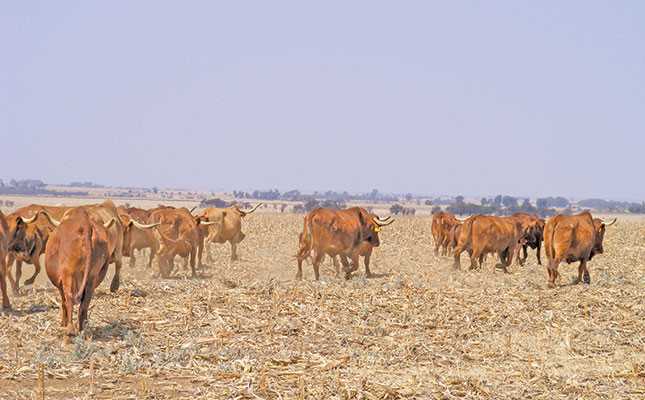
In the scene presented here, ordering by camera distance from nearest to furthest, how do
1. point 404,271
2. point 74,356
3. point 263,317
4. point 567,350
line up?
point 74,356 → point 567,350 → point 263,317 → point 404,271

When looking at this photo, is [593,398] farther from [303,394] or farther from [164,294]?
[164,294]

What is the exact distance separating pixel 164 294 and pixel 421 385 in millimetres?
6423

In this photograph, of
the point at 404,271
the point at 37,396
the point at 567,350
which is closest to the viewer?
the point at 37,396

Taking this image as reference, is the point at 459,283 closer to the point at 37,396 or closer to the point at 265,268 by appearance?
the point at 265,268

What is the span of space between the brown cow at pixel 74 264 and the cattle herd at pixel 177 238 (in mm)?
13

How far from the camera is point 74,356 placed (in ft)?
28.1

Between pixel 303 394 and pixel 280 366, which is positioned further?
pixel 280 366

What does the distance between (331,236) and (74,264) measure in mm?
8383

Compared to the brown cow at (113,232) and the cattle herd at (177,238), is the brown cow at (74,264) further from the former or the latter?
the brown cow at (113,232)

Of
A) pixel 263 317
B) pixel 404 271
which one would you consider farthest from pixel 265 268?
pixel 263 317

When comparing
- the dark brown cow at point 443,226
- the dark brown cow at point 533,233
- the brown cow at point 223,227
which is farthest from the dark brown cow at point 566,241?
the brown cow at point 223,227

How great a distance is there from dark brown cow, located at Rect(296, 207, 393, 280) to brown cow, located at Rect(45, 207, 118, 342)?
24.1ft

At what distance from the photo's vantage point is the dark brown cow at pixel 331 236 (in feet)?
55.0

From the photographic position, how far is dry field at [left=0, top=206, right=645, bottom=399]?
8070mm
